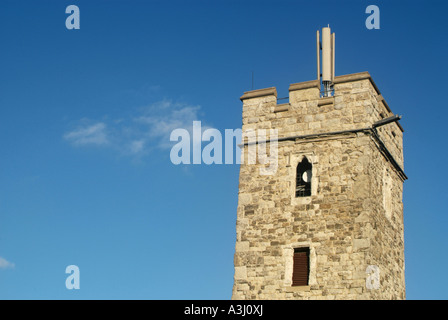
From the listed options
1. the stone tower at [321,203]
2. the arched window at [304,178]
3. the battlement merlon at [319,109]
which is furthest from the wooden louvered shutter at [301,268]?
the battlement merlon at [319,109]

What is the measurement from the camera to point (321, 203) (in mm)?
19672

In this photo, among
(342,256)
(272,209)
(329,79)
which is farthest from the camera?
(329,79)

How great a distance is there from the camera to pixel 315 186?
19922mm

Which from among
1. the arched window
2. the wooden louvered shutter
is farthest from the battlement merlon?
the wooden louvered shutter

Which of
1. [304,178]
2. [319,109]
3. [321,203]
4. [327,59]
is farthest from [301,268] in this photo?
[327,59]

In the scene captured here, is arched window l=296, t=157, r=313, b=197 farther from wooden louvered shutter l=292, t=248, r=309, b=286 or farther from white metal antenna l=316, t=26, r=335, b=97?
white metal antenna l=316, t=26, r=335, b=97

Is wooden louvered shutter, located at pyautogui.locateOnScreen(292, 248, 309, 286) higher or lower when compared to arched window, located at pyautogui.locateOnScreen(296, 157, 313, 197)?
lower

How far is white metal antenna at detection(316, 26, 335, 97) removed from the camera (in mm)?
21688

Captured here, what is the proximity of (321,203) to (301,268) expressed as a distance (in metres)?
1.85

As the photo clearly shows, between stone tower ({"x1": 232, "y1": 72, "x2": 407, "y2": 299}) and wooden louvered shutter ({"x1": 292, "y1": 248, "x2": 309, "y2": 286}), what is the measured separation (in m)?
0.03
